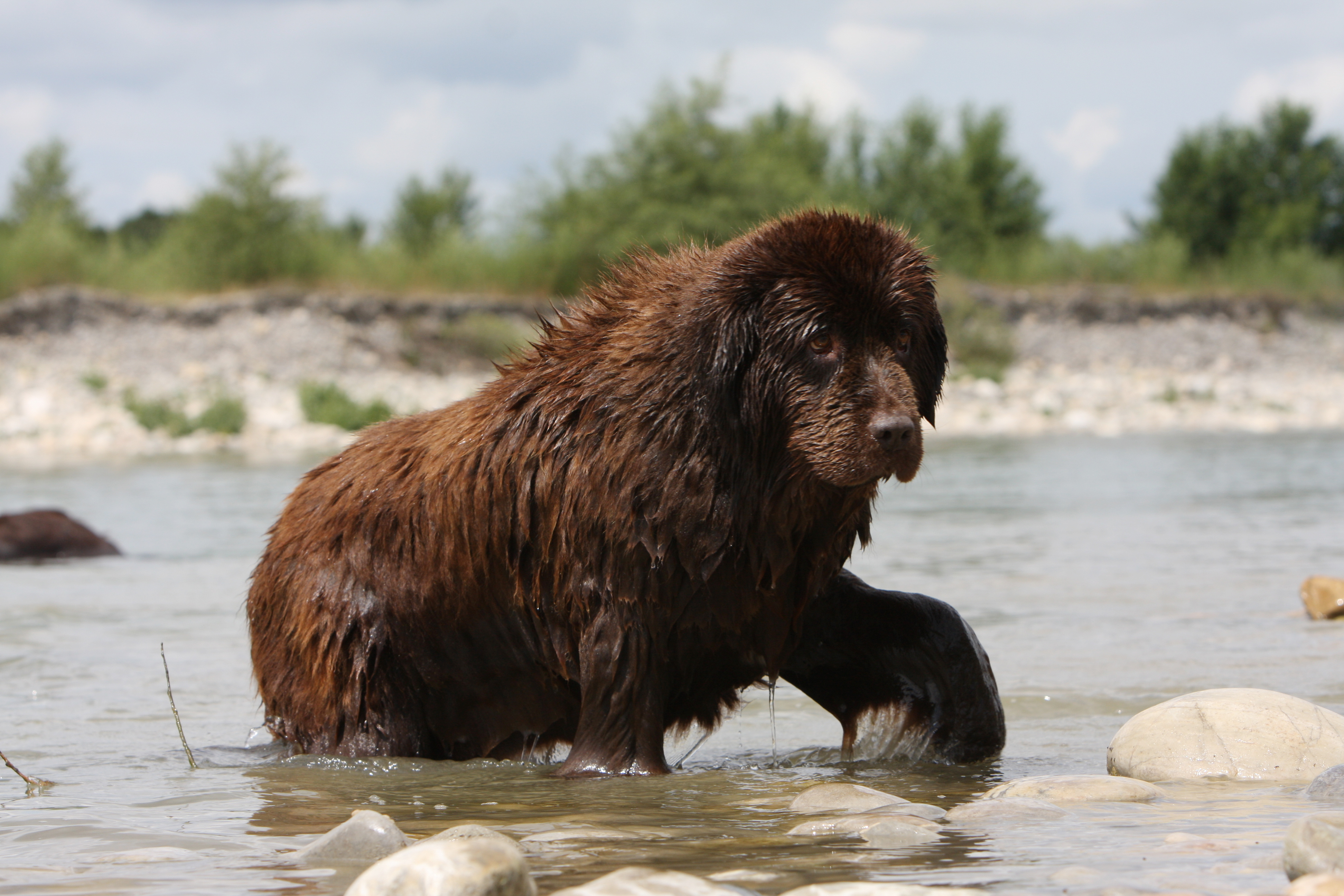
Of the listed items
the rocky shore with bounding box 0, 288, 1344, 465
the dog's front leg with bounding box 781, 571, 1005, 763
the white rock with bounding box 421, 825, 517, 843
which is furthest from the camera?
the rocky shore with bounding box 0, 288, 1344, 465

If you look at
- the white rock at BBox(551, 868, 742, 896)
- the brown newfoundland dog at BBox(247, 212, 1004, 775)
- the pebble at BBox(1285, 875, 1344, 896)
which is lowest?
the white rock at BBox(551, 868, 742, 896)

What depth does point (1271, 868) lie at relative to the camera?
9.64 feet

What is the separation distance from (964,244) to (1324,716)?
40852mm

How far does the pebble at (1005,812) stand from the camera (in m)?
3.51

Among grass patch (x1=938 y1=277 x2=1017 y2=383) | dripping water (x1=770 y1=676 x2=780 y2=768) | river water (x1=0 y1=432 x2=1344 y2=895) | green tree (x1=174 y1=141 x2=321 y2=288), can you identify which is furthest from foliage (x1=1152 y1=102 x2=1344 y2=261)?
dripping water (x1=770 y1=676 x2=780 y2=768)

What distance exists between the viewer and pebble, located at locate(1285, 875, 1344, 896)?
2568 mm

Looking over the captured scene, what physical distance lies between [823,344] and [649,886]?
1725mm

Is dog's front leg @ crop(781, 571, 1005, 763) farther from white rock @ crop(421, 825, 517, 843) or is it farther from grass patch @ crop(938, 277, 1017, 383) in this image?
grass patch @ crop(938, 277, 1017, 383)

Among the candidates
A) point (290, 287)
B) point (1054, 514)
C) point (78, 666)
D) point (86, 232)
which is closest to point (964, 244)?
point (290, 287)

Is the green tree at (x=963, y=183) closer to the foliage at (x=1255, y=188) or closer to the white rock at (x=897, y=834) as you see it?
the foliage at (x=1255, y=188)

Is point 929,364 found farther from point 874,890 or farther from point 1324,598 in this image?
point 1324,598

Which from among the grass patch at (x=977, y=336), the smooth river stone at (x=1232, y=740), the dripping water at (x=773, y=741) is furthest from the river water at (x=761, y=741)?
the grass patch at (x=977, y=336)

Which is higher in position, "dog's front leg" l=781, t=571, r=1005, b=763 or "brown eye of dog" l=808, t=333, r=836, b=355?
"brown eye of dog" l=808, t=333, r=836, b=355

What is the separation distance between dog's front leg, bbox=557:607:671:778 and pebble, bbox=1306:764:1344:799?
5.74 ft
